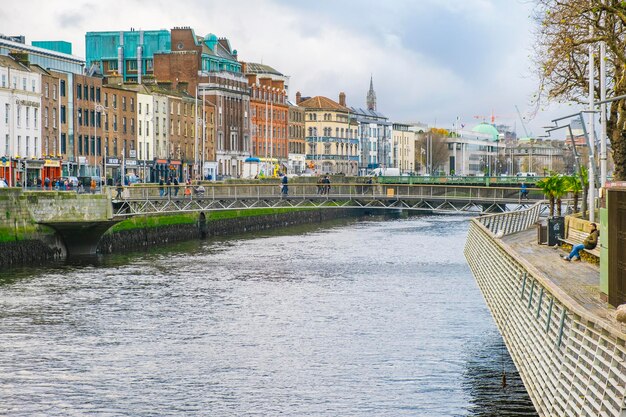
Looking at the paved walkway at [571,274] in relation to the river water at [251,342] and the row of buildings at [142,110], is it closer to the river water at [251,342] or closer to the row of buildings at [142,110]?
the river water at [251,342]

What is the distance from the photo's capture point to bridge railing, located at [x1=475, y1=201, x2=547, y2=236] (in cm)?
4830

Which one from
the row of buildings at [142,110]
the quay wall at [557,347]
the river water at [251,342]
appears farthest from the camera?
the row of buildings at [142,110]

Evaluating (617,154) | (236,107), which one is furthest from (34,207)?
(236,107)

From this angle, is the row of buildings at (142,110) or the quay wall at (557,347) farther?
the row of buildings at (142,110)

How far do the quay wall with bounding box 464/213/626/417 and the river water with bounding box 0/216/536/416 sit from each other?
12.3 ft

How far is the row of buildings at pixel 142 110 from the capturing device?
10193cm

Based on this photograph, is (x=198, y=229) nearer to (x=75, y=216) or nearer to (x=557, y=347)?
(x=75, y=216)

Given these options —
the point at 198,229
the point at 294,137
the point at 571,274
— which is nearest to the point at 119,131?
the point at 198,229

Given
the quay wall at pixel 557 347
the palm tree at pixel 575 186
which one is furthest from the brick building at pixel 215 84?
the quay wall at pixel 557 347

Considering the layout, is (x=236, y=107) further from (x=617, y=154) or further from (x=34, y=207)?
(x=617, y=154)

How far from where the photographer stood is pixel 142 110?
12938cm

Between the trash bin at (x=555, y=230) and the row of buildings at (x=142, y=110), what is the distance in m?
50.5

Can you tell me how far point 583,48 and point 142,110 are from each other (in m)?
85.0

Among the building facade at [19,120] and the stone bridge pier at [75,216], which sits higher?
the building facade at [19,120]
